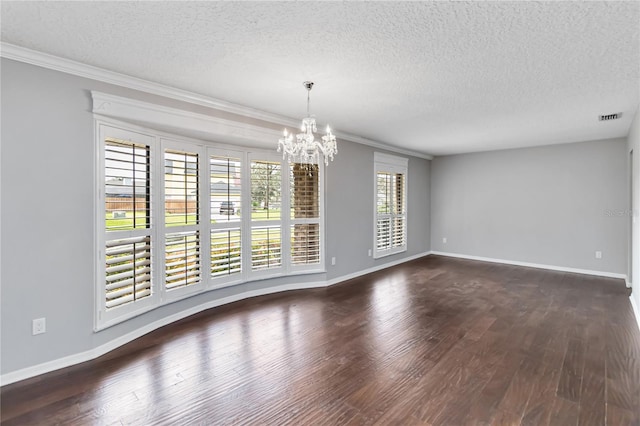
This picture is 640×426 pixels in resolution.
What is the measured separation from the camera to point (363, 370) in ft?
8.13

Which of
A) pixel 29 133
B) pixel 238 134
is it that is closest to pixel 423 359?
pixel 238 134

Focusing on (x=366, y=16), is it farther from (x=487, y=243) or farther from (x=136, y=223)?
(x=487, y=243)

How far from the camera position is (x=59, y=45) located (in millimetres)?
2234

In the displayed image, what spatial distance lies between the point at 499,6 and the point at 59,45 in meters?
3.01

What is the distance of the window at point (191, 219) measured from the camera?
9.38 feet

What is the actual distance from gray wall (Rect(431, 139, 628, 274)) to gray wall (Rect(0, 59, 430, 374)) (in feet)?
22.0

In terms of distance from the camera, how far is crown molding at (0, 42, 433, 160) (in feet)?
7.50

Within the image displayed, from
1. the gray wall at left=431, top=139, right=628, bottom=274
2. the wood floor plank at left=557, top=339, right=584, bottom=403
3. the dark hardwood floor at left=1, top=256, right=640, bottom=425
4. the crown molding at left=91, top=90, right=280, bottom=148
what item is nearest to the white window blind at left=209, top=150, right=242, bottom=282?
the crown molding at left=91, top=90, right=280, bottom=148

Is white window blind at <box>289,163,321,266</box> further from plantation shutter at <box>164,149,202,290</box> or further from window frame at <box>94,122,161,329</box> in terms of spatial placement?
window frame at <box>94,122,161,329</box>

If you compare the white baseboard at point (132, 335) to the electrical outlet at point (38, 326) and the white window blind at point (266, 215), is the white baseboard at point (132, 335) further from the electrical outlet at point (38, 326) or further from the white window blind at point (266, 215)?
the white window blind at point (266, 215)

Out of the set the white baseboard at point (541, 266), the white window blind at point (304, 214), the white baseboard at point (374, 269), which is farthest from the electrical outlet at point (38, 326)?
the white baseboard at point (541, 266)

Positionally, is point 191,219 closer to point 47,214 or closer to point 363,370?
point 47,214

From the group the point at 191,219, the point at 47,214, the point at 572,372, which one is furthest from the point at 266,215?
the point at 572,372

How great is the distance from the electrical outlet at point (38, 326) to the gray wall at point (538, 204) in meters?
7.42
